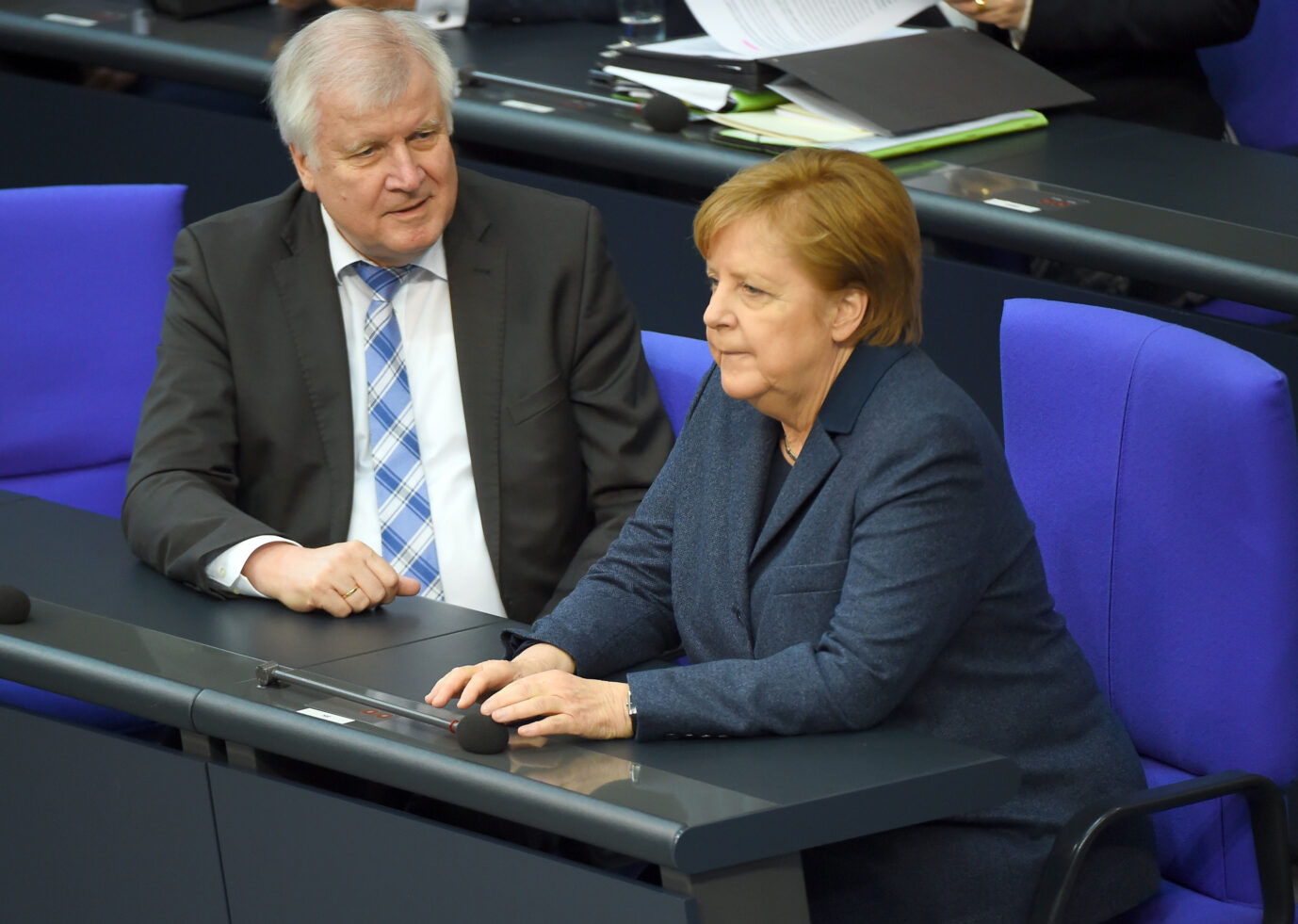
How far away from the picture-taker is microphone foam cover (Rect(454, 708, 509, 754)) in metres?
1.52

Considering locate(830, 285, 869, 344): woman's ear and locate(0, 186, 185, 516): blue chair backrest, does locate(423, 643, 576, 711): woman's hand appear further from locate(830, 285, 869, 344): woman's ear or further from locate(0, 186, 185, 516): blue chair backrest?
locate(0, 186, 185, 516): blue chair backrest

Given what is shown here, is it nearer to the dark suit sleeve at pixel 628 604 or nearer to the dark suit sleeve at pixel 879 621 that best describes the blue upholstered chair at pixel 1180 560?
the dark suit sleeve at pixel 879 621

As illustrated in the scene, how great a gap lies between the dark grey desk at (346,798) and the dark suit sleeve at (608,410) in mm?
421

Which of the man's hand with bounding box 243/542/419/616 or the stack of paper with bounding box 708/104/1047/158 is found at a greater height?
the stack of paper with bounding box 708/104/1047/158

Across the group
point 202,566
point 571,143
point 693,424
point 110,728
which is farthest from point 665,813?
point 571,143

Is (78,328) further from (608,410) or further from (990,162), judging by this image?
(990,162)

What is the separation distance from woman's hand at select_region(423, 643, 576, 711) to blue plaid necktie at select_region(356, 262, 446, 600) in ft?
1.92

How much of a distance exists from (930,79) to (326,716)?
5.87ft

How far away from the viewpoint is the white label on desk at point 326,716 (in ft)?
5.22

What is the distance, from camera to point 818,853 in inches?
66.2

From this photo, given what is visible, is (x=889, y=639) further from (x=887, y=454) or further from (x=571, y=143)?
(x=571, y=143)

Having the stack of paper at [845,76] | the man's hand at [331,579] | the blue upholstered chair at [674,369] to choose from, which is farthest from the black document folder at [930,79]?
the man's hand at [331,579]

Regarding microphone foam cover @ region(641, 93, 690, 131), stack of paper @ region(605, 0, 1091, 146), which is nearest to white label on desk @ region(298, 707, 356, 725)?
stack of paper @ region(605, 0, 1091, 146)

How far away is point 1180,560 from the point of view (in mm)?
1831
